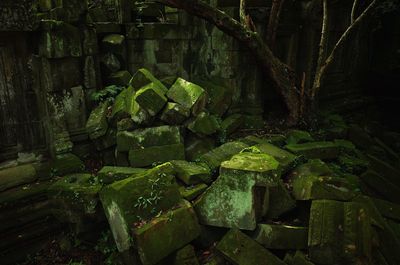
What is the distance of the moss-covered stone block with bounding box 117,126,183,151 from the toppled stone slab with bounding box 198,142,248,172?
601mm

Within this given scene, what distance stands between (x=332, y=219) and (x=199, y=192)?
6.53 ft

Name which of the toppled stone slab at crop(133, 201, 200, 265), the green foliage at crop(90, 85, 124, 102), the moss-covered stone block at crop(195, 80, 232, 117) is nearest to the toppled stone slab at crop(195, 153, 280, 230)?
the toppled stone slab at crop(133, 201, 200, 265)

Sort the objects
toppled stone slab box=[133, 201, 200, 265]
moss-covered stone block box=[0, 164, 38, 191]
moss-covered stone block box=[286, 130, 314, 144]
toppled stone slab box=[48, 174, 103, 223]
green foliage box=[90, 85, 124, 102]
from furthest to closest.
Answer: moss-covered stone block box=[286, 130, 314, 144], green foliage box=[90, 85, 124, 102], moss-covered stone block box=[0, 164, 38, 191], toppled stone slab box=[48, 174, 103, 223], toppled stone slab box=[133, 201, 200, 265]

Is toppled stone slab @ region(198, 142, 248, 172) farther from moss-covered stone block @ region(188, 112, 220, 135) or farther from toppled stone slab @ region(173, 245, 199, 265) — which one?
toppled stone slab @ region(173, 245, 199, 265)

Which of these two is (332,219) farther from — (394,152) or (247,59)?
(394,152)

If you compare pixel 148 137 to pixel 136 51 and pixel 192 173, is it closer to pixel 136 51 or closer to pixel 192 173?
pixel 192 173

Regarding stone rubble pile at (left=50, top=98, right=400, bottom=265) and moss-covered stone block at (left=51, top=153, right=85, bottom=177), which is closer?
stone rubble pile at (left=50, top=98, right=400, bottom=265)

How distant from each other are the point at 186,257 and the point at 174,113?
2.57 meters

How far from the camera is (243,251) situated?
4266 millimetres

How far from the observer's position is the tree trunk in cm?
634

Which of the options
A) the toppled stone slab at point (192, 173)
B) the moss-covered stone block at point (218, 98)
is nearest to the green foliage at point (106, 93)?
the moss-covered stone block at point (218, 98)

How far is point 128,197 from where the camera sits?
4.41 meters

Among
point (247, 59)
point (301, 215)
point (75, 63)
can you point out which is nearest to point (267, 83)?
point (247, 59)

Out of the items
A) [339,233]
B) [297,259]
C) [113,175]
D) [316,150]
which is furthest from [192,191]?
[316,150]
